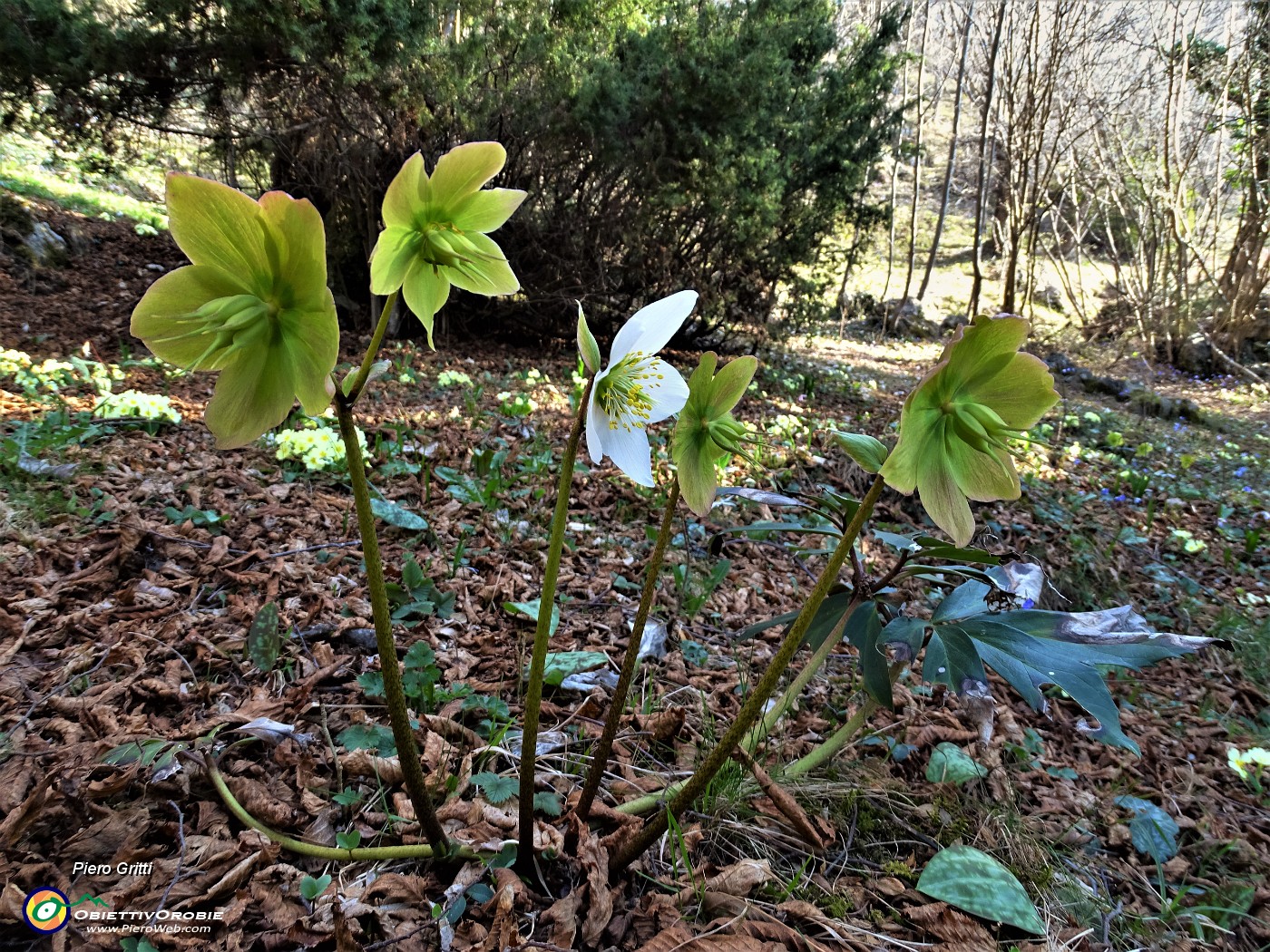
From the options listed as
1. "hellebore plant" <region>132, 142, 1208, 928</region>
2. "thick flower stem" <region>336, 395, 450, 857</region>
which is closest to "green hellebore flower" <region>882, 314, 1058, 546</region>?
"hellebore plant" <region>132, 142, 1208, 928</region>

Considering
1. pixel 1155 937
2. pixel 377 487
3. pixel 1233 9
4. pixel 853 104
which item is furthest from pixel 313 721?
pixel 1233 9

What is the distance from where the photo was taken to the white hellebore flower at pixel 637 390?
2.80 feet

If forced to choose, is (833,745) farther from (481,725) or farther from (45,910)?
(45,910)

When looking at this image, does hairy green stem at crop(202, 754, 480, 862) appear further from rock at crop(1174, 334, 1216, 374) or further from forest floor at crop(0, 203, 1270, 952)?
rock at crop(1174, 334, 1216, 374)

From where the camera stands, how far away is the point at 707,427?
1015 millimetres

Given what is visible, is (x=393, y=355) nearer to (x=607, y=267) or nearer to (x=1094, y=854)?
(x=607, y=267)

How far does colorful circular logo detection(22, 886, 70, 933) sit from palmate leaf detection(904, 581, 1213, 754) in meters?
1.16

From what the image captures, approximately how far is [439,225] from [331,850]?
869 mm

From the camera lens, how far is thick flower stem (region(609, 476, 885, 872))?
0.81m

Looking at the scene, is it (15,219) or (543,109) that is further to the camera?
(15,219)

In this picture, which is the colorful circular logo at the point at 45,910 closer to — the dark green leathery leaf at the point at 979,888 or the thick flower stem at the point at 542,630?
the thick flower stem at the point at 542,630

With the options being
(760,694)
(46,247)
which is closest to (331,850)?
(760,694)

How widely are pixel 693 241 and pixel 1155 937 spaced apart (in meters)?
5.31
